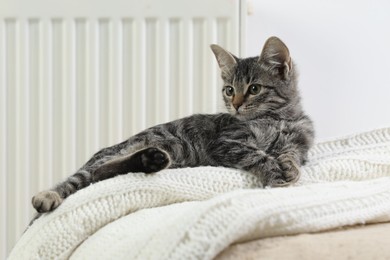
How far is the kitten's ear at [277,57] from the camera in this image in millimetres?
1309

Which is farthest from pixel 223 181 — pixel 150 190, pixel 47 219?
pixel 47 219

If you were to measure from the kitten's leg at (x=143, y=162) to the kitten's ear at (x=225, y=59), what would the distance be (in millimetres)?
448

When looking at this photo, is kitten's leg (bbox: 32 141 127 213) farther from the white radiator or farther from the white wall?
the white wall

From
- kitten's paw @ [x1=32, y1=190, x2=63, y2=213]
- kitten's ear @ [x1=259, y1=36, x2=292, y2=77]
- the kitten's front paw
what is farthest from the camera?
kitten's ear @ [x1=259, y1=36, x2=292, y2=77]

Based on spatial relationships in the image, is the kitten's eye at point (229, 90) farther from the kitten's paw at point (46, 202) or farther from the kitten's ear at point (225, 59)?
the kitten's paw at point (46, 202)

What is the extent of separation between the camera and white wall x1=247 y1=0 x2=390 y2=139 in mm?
2045

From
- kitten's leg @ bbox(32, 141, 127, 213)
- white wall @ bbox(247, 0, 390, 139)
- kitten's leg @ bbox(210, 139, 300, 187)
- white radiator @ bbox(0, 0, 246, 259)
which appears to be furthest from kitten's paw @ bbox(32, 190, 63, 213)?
white wall @ bbox(247, 0, 390, 139)

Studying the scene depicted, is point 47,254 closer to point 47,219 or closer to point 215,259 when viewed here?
point 47,219

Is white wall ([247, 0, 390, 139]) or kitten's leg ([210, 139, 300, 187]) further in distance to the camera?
white wall ([247, 0, 390, 139])

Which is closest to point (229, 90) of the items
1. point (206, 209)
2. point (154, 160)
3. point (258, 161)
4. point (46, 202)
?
point (258, 161)

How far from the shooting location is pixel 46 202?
39.0 inches

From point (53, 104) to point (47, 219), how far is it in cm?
96

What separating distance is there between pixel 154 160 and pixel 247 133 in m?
0.31

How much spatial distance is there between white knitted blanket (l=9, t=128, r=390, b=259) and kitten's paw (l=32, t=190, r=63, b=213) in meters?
0.02
